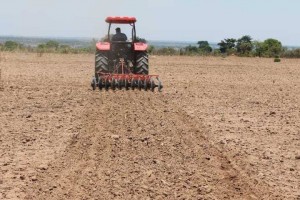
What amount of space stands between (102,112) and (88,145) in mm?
2984

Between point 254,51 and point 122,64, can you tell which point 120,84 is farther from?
point 254,51

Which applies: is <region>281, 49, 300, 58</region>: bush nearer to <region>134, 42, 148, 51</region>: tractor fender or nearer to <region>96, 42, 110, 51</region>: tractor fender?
<region>134, 42, 148, 51</region>: tractor fender

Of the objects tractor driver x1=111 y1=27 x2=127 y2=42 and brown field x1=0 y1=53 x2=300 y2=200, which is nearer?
brown field x1=0 y1=53 x2=300 y2=200

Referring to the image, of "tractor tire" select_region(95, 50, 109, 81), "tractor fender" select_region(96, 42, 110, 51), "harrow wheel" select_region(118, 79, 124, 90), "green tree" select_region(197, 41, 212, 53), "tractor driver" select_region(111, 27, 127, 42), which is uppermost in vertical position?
"tractor driver" select_region(111, 27, 127, 42)

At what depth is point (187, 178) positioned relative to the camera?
597 cm

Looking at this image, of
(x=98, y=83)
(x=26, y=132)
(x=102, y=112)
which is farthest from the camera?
(x=98, y=83)

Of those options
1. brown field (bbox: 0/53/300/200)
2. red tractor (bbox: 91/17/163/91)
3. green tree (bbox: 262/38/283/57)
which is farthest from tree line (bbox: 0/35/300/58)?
brown field (bbox: 0/53/300/200)

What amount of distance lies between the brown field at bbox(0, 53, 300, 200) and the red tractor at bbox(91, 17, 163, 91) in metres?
0.45

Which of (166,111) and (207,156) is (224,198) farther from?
(166,111)

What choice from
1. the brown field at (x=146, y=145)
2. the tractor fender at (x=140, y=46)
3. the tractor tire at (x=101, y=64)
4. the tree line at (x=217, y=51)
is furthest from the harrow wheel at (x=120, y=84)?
the tree line at (x=217, y=51)

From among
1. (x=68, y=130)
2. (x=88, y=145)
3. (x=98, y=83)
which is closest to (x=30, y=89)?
(x=98, y=83)

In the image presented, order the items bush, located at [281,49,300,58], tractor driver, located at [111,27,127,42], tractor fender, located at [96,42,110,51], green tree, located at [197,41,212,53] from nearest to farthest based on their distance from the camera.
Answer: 1. tractor fender, located at [96,42,110,51]
2. tractor driver, located at [111,27,127,42]
3. bush, located at [281,49,300,58]
4. green tree, located at [197,41,212,53]

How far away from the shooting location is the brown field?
222 inches

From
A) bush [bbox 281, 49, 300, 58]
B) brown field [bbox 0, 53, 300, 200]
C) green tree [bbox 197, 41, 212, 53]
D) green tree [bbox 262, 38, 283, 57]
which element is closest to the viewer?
brown field [bbox 0, 53, 300, 200]
